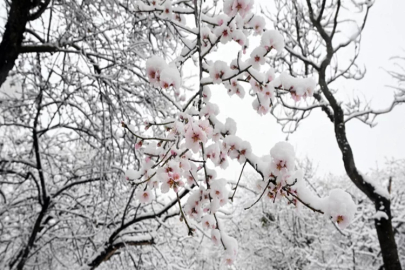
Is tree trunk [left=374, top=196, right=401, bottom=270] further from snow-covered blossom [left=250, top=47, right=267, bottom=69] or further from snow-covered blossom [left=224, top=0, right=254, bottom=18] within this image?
snow-covered blossom [left=224, top=0, right=254, bottom=18]

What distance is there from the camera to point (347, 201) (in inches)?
48.3

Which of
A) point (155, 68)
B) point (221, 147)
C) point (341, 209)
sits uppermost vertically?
point (155, 68)

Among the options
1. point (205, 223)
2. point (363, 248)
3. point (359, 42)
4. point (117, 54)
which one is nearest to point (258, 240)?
point (363, 248)

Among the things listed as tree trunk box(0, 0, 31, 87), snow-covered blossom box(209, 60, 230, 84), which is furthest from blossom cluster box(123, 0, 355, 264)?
tree trunk box(0, 0, 31, 87)

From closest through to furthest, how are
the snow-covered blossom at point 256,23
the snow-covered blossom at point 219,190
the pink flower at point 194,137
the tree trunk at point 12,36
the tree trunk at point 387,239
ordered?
the pink flower at point 194,137 → the snow-covered blossom at point 219,190 → the snow-covered blossom at point 256,23 → the tree trunk at point 12,36 → the tree trunk at point 387,239

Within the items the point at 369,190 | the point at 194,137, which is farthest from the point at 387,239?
the point at 194,137

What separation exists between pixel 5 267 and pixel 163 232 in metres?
2.07

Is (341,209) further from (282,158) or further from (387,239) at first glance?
(387,239)

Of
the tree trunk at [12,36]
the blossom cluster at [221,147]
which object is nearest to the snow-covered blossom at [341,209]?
the blossom cluster at [221,147]

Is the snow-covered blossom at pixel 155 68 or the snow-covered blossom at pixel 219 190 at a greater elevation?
the snow-covered blossom at pixel 155 68

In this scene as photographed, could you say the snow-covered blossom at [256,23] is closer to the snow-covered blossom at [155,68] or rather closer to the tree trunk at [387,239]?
the snow-covered blossom at [155,68]

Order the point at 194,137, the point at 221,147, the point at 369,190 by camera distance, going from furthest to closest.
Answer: the point at 369,190 < the point at 221,147 < the point at 194,137

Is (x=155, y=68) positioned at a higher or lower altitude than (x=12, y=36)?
lower

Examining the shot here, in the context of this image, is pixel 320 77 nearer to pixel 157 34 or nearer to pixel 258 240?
pixel 157 34
